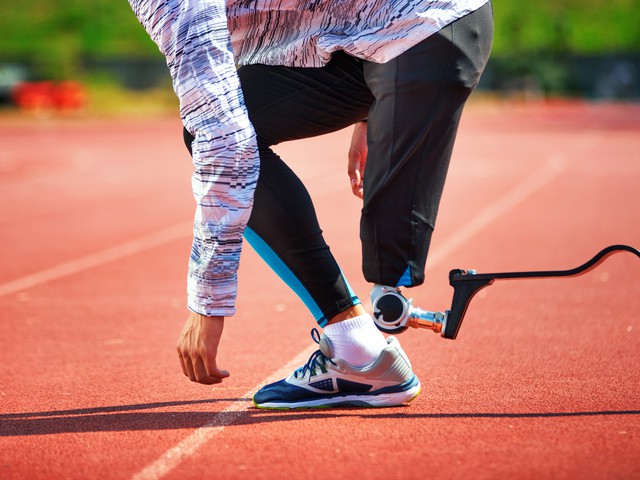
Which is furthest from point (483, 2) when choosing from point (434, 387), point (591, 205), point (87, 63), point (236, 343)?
point (87, 63)

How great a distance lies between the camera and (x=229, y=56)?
9.98ft

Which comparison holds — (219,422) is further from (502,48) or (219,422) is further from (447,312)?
(502,48)

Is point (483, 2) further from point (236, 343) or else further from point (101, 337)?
point (101, 337)

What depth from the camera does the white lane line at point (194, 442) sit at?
2.97 meters

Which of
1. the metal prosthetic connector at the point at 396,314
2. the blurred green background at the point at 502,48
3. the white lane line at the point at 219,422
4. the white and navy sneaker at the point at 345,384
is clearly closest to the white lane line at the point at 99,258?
the white lane line at the point at 219,422

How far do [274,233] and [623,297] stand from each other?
10.9 ft

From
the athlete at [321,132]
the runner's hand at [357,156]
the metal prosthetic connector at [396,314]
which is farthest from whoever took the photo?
the runner's hand at [357,156]

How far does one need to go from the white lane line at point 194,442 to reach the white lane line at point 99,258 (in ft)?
12.0

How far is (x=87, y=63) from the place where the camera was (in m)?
59.7

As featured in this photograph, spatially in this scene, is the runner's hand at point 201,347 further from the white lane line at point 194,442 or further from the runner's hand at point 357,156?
the runner's hand at point 357,156

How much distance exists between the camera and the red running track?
3.06m

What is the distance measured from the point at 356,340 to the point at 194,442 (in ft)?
1.95

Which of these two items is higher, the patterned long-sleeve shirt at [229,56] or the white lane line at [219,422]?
the patterned long-sleeve shirt at [229,56]

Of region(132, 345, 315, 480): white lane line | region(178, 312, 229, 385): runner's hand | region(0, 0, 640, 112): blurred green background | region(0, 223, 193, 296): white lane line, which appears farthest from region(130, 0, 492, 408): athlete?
region(0, 0, 640, 112): blurred green background
